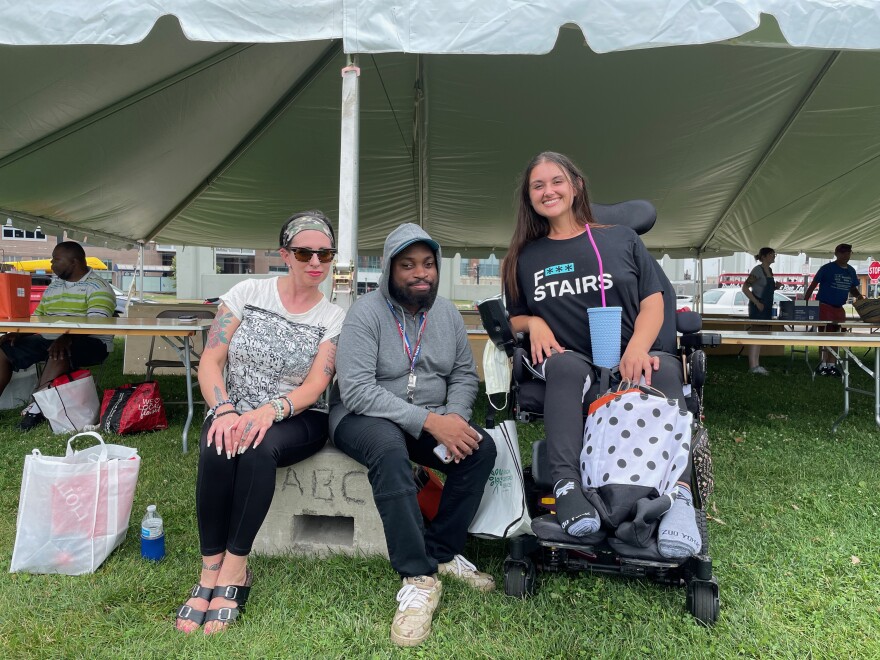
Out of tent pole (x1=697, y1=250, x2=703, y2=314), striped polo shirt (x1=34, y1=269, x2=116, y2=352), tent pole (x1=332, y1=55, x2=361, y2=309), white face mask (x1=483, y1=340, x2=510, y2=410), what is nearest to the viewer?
white face mask (x1=483, y1=340, x2=510, y2=410)

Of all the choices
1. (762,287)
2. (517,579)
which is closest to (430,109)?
(517,579)

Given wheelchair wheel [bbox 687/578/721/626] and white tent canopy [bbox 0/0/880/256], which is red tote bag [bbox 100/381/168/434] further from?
wheelchair wheel [bbox 687/578/721/626]

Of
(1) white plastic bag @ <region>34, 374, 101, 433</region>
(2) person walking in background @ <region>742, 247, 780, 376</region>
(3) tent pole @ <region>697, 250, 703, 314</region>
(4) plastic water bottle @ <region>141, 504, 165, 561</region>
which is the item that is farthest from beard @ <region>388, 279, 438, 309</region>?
(3) tent pole @ <region>697, 250, 703, 314</region>

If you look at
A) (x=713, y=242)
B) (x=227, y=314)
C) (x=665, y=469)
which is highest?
(x=713, y=242)

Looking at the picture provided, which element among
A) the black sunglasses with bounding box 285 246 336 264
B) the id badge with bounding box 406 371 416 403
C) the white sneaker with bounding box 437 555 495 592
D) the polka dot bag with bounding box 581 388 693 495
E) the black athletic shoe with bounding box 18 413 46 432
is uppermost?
the black sunglasses with bounding box 285 246 336 264

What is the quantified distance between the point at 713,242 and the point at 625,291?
8922 mm

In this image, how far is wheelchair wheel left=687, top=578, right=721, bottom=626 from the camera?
6.16 ft

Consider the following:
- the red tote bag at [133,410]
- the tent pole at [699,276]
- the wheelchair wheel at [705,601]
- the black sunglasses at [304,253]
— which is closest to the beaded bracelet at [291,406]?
the black sunglasses at [304,253]

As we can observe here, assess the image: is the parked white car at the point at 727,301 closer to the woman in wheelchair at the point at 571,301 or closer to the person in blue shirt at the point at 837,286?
the person in blue shirt at the point at 837,286

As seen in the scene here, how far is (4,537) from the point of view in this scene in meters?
2.56

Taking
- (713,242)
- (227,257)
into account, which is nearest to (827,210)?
(713,242)

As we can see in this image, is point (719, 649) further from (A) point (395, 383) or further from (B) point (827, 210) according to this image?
(B) point (827, 210)

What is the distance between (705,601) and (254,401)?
174 cm

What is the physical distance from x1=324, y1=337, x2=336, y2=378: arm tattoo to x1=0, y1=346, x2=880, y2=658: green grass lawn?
2.40 feet
